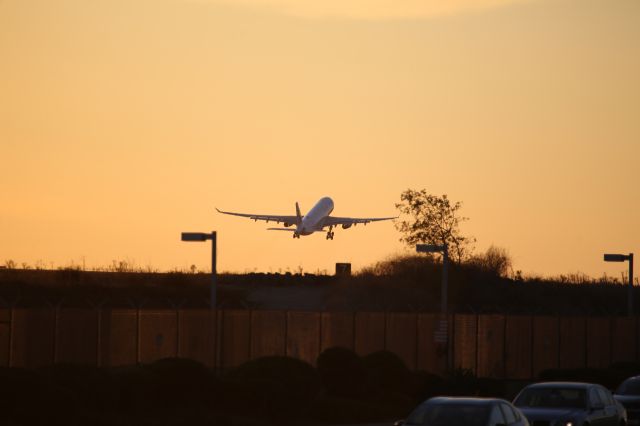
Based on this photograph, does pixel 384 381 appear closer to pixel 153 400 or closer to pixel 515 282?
pixel 153 400

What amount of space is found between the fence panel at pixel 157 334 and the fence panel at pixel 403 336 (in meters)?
9.26

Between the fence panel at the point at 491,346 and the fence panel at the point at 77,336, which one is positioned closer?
the fence panel at the point at 77,336

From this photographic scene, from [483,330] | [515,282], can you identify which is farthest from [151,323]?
[515,282]

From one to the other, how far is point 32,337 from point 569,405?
14064 mm

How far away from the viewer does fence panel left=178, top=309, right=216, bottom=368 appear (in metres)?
39.0

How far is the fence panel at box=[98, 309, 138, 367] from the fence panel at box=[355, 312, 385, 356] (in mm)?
9081

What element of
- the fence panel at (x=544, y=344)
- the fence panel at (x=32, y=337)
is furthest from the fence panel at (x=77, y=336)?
the fence panel at (x=544, y=344)

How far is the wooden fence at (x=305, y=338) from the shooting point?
35.2m

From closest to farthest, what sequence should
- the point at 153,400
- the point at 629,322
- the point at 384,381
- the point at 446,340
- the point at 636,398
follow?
the point at 153,400 → the point at 636,398 → the point at 384,381 → the point at 446,340 → the point at 629,322

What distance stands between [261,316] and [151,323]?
4.27 m

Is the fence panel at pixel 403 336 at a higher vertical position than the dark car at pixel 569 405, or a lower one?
higher

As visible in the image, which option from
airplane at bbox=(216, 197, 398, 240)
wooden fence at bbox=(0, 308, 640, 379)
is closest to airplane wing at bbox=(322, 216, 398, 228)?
airplane at bbox=(216, 197, 398, 240)

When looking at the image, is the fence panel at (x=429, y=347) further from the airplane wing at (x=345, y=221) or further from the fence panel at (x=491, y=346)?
the airplane wing at (x=345, y=221)

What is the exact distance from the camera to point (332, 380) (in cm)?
3806
